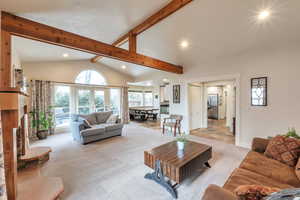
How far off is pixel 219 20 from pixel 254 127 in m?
2.99

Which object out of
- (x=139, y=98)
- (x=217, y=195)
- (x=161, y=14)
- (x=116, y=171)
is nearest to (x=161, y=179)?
(x=116, y=171)

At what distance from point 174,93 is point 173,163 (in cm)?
381

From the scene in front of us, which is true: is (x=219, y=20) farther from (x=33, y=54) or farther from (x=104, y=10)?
(x=33, y=54)

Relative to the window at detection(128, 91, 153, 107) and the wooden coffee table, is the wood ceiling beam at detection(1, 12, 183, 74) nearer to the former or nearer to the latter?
the wooden coffee table

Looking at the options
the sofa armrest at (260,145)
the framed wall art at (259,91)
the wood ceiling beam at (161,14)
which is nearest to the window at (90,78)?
the wood ceiling beam at (161,14)

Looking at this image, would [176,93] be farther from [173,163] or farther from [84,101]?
[84,101]

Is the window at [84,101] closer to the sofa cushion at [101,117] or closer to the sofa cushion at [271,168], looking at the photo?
the sofa cushion at [101,117]

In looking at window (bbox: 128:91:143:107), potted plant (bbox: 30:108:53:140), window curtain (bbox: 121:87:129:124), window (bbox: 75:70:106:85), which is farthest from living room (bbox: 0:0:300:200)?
window (bbox: 128:91:143:107)

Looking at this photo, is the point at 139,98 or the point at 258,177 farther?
the point at 139,98

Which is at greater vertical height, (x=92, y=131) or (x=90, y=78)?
(x=90, y=78)

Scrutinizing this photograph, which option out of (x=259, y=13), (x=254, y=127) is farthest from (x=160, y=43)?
(x=254, y=127)

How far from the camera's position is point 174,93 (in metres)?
5.54

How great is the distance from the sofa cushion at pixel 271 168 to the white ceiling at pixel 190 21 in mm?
2607

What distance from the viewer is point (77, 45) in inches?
99.1
